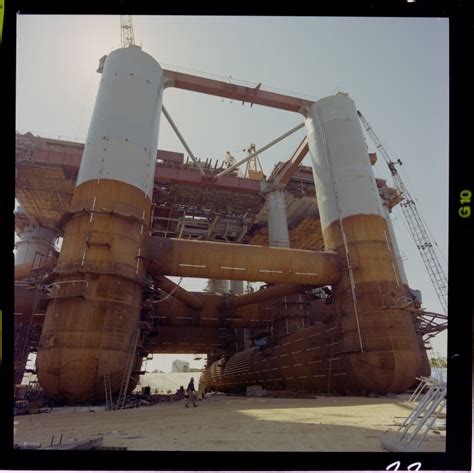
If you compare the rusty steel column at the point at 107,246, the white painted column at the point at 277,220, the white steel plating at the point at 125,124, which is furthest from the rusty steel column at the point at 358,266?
the white steel plating at the point at 125,124

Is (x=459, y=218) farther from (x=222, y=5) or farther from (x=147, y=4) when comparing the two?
(x=147, y=4)

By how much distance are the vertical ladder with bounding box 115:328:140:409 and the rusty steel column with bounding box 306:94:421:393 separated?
12.0 m

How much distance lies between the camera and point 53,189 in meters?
36.3

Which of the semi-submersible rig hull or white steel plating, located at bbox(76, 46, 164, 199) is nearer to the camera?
the semi-submersible rig hull

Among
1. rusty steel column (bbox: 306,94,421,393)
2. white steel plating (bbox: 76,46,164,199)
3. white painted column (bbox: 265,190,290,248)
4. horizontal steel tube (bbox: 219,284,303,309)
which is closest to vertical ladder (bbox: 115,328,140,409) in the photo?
white steel plating (bbox: 76,46,164,199)

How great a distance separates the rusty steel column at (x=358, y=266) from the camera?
64.5 ft

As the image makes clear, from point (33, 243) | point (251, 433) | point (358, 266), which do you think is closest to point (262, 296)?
point (358, 266)

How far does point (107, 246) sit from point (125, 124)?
28.2 ft

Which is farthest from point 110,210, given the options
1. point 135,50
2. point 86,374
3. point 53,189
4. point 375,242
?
point 53,189

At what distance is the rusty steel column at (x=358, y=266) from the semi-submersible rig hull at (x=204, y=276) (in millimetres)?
74

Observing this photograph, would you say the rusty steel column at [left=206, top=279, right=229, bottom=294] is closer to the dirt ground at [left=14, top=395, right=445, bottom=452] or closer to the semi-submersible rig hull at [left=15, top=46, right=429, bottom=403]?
the semi-submersible rig hull at [left=15, top=46, right=429, bottom=403]

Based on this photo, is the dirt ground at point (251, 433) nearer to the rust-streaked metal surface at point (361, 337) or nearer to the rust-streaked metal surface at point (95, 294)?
the rust-streaked metal surface at point (95, 294)

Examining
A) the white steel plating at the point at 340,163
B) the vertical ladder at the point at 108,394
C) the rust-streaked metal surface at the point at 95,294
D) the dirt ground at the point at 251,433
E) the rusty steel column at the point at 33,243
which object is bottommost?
the vertical ladder at the point at 108,394

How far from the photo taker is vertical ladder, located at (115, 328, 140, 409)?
16.6 m
